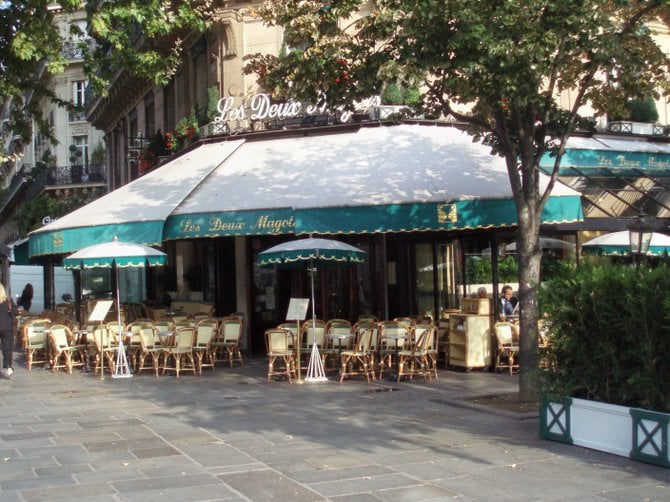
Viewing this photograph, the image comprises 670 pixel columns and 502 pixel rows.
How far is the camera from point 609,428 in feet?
26.9

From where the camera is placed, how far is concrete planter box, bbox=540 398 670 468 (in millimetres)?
7594

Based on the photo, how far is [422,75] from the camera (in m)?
10.6

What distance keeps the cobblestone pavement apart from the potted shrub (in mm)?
254

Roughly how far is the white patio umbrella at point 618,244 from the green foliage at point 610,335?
24.8ft

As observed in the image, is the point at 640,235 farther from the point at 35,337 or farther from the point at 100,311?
the point at 35,337

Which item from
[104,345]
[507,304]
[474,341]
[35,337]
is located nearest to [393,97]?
[507,304]

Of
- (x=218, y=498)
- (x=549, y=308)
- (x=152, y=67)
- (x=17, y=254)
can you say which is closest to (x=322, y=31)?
(x=152, y=67)

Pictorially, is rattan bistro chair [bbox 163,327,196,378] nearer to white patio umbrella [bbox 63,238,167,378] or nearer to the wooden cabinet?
white patio umbrella [bbox 63,238,167,378]

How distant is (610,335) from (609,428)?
88 centimetres

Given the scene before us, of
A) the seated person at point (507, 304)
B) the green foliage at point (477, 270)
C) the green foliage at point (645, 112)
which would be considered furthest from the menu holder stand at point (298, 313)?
the green foliage at point (645, 112)

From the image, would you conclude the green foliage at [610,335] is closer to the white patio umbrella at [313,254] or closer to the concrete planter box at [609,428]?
the concrete planter box at [609,428]

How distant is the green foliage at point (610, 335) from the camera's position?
25.7 ft

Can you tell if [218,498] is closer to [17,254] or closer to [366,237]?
[366,237]

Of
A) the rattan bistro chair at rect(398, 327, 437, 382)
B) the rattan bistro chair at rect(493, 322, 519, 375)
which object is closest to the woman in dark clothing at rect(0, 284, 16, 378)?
the rattan bistro chair at rect(398, 327, 437, 382)
